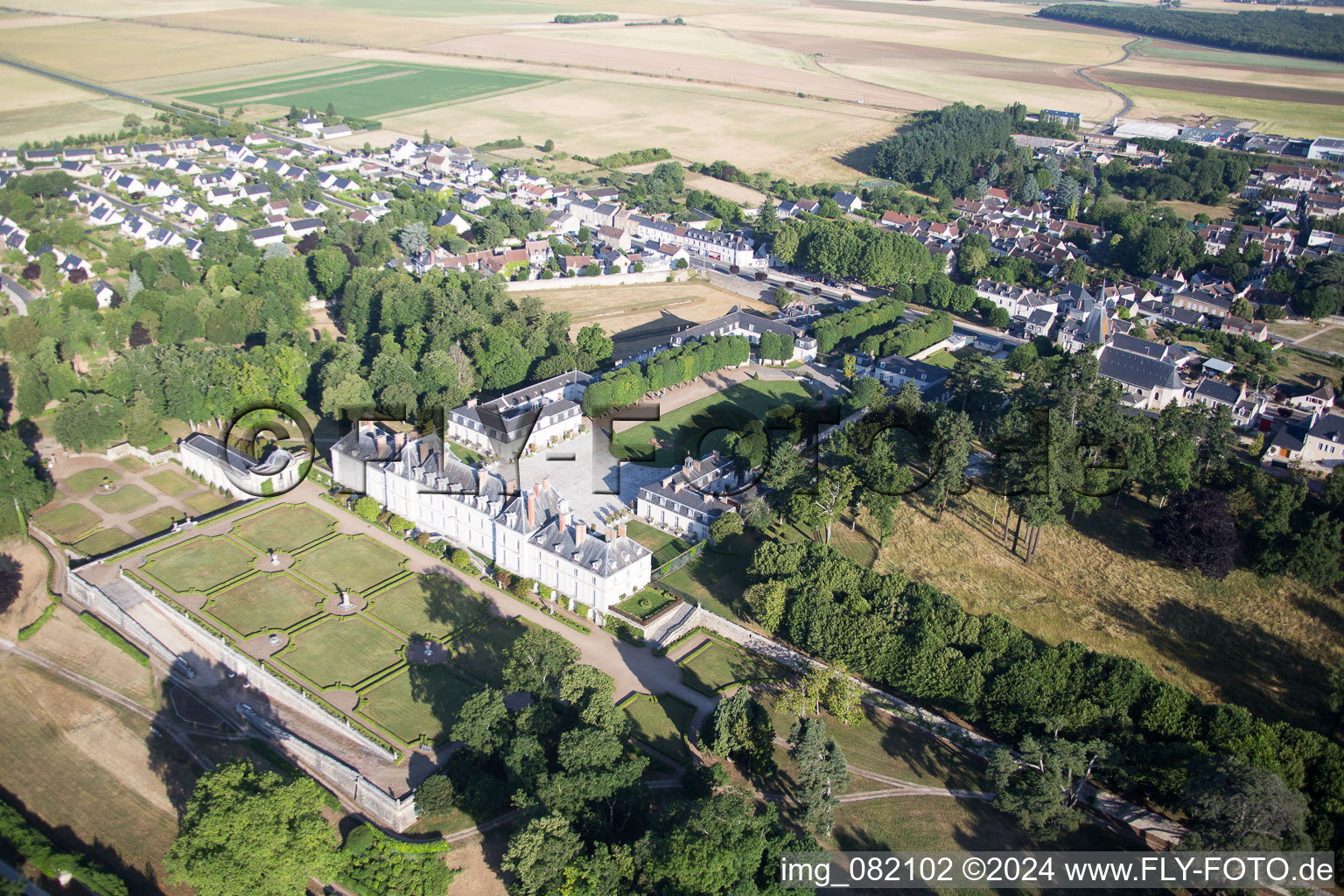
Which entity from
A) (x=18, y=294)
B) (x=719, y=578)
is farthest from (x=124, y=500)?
(x=18, y=294)

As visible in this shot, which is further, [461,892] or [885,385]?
[885,385]

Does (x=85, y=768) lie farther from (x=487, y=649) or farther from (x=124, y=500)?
(x=124, y=500)

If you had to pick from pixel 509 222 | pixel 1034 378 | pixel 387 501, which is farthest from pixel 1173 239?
pixel 387 501

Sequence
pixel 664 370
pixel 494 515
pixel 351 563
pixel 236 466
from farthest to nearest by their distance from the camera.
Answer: pixel 664 370
pixel 236 466
pixel 351 563
pixel 494 515

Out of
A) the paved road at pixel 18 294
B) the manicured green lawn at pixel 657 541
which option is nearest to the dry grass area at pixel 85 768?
the manicured green lawn at pixel 657 541

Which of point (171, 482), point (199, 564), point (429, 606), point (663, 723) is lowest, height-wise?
point (663, 723)

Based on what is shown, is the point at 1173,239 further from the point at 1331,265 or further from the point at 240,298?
the point at 240,298
